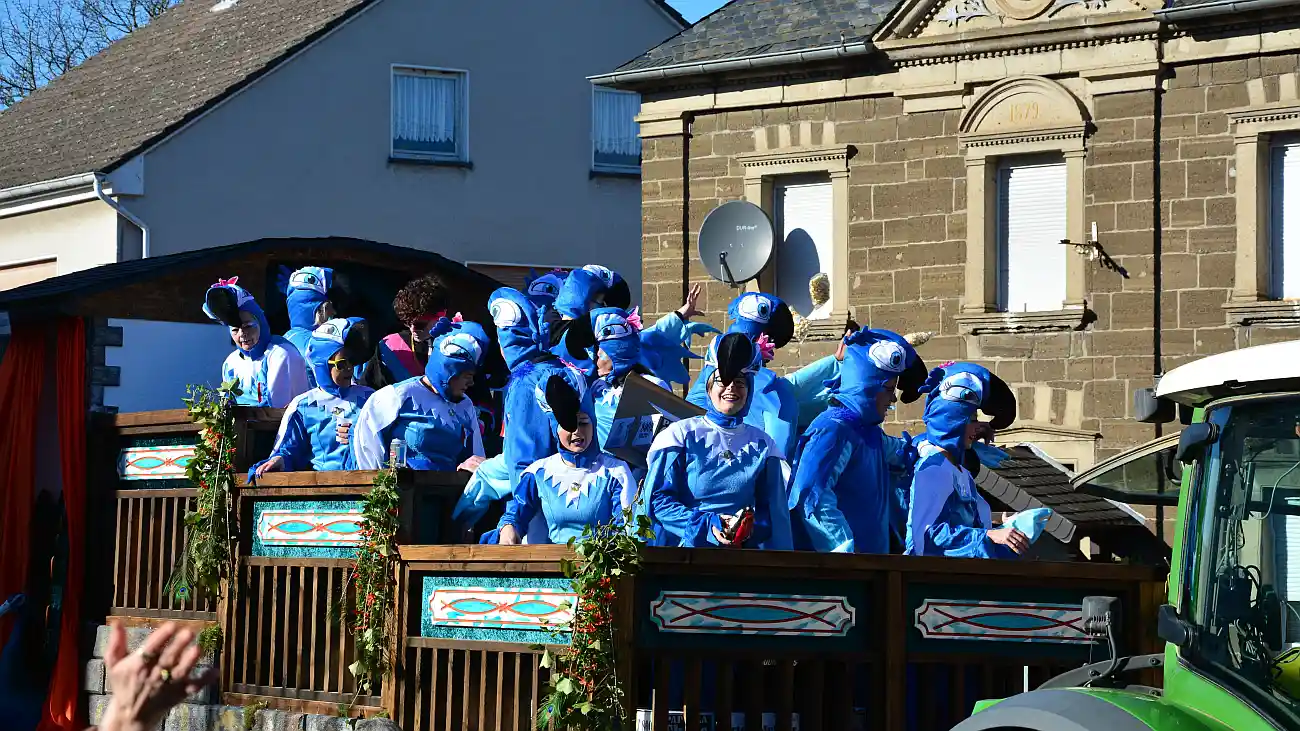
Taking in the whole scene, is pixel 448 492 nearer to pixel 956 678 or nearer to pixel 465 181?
pixel 956 678

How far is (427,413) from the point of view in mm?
10469

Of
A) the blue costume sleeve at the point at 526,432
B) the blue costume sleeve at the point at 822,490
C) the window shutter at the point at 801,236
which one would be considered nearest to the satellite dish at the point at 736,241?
the window shutter at the point at 801,236

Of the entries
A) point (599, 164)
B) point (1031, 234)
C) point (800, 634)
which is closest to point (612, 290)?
point (800, 634)

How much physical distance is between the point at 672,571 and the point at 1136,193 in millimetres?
10881

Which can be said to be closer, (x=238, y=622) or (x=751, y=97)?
(x=238, y=622)

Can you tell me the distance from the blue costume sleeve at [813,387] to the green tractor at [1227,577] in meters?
5.39

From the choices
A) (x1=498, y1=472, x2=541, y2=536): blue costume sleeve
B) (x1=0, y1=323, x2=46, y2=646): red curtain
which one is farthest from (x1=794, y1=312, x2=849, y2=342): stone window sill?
(x1=498, y1=472, x2=541, y2=536): blue costume sleeve

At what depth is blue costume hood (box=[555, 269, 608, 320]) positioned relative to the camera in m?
11.4

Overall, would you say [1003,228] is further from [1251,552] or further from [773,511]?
[1251,552]

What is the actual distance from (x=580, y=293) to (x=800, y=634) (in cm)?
415

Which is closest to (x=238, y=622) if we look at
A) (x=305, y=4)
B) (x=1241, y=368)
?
(x=1241, y=368)

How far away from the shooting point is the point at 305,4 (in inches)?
1090

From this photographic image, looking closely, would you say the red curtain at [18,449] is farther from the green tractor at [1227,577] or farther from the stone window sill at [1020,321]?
the stone window sill at [1020,321]

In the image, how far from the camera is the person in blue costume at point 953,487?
30.3ft
